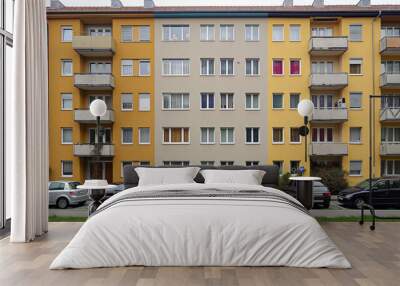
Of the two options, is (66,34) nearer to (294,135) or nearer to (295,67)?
(295,67)

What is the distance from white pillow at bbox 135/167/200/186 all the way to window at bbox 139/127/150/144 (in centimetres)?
358

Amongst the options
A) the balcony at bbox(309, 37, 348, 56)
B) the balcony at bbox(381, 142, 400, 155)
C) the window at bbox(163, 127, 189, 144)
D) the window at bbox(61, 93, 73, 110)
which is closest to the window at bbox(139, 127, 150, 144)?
the window at bbox(163, 127, 189, 144)

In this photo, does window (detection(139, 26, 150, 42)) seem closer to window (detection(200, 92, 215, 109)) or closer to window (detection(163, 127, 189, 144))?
window (detection(200, 92, 215, 109))

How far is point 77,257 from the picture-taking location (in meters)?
2.68

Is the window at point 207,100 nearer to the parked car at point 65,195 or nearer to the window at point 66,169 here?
the window at point 66,169

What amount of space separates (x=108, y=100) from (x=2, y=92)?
14.0 ft

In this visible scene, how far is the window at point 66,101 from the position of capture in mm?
8133

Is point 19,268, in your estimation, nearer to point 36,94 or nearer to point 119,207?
point 119,207

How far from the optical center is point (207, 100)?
8.45 metres

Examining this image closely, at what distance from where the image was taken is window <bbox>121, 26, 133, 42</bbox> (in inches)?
340

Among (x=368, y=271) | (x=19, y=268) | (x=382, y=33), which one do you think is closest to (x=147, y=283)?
(x=19, y=268)

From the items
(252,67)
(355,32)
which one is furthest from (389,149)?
(252,67)

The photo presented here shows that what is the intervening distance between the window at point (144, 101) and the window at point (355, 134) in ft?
14.5

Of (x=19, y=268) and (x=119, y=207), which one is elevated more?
(x=119, y=207)
